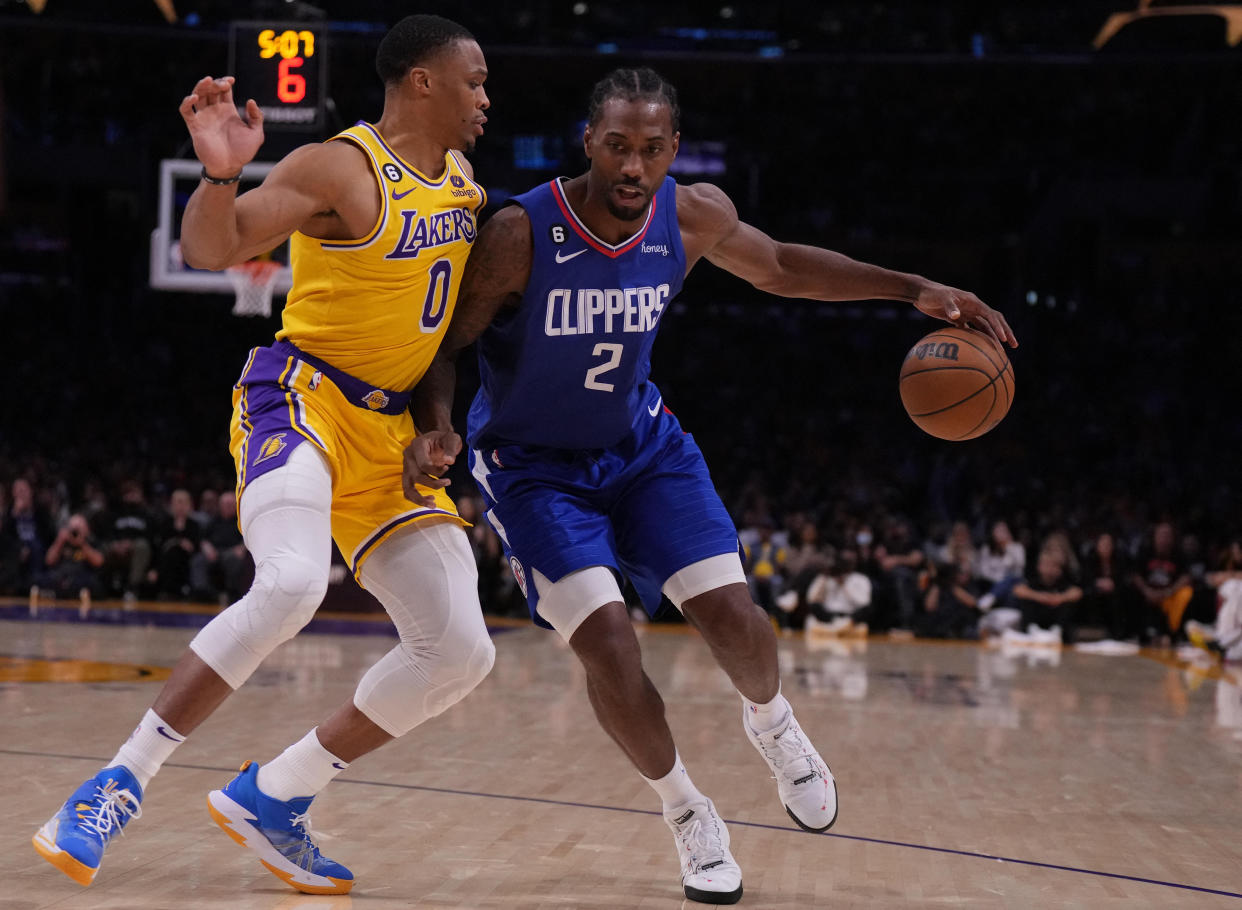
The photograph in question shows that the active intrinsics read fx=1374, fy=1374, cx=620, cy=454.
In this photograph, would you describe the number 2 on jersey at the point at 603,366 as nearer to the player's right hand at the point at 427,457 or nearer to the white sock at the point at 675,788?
the player's right hand at the point at 427,457

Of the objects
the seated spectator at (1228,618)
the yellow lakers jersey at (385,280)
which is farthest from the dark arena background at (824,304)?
the yellow lakers jersey at (385,280)

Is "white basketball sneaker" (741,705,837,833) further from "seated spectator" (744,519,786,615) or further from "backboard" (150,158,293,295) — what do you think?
"seated spectator" (744,519,786,615)

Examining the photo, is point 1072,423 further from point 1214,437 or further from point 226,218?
point 226,218

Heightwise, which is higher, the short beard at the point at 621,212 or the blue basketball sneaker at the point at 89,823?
the short beard at the point at 621,212

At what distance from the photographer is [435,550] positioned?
3736 mm

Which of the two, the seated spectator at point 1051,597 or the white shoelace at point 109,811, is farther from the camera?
the seated spectator at point 1051,597

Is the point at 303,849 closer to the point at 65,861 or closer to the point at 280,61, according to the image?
the point at 65,861

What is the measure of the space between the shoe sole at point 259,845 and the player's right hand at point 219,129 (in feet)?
5.29

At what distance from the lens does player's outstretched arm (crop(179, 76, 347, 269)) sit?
3.09m

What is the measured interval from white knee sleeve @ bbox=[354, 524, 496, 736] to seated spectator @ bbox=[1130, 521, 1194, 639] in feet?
36.7

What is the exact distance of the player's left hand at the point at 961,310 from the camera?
4.13 meters

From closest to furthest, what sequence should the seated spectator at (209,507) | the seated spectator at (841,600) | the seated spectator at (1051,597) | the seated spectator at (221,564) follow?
the seated spectator at (1051,597) < the seated spectator at (841,600) < the seated spectator at (221,564) < the seated spectator at (209,507)

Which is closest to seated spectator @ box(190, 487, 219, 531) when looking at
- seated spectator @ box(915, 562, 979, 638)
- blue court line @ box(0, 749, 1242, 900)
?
seated spectator @ box(915, 562, 979, 638)

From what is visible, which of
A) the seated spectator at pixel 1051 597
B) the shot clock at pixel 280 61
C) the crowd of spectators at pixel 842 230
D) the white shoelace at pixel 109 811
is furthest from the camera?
the crowd of spectators at pixel 842 230
